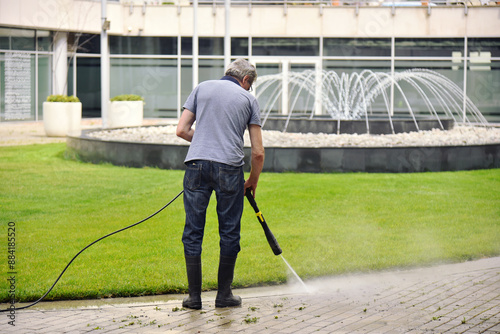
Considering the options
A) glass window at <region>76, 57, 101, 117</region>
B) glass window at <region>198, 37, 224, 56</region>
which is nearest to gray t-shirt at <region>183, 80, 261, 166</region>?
glass window at <region>198, 37, 224, 56</region>

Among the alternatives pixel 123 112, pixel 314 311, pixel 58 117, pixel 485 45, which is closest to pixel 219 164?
pixel 314 311

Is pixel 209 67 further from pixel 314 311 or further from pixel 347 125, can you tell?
pixel 314 311

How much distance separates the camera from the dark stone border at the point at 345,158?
12938 millimetres

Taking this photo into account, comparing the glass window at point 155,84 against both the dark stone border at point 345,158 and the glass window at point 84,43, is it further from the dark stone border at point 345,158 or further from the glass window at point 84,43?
the dark stone border at point 345,158

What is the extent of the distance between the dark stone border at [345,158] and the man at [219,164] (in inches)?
294

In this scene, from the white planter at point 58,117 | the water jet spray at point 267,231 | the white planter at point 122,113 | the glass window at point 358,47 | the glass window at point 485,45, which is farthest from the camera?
the glass window at point 358,47

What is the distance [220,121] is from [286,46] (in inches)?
978

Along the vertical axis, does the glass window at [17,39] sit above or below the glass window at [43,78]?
above

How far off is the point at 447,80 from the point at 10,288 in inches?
1006

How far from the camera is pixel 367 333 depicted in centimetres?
461

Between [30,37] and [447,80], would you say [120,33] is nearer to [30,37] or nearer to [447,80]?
[30,37]

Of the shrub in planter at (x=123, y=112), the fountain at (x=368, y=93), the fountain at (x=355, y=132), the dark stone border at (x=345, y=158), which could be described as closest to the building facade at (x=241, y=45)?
the fountain at (x=368, y=93)

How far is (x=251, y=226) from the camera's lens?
27.9 ft

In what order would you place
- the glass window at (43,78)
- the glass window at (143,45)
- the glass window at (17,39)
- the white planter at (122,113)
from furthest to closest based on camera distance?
the glass window at (143,45) → the glass window at (43,78) → the glass window at (17,39) → the white planter at (122,113)
